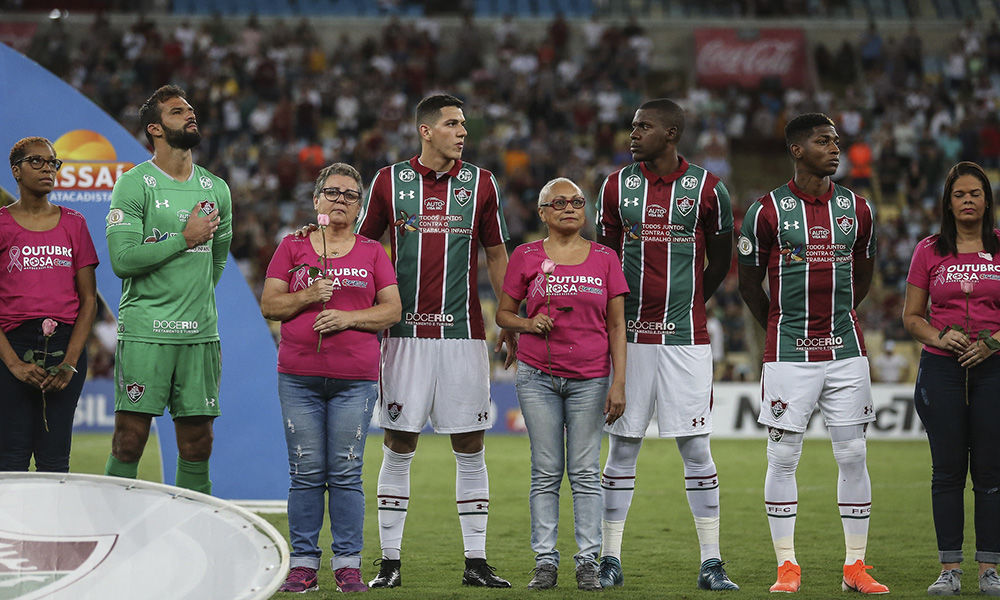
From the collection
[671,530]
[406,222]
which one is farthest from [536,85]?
[406,222]

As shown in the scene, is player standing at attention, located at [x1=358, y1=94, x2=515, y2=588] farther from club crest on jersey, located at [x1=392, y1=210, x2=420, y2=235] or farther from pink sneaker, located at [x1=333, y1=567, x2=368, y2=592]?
pink sneaker, located at [x1=333, y1=567, x2=368, y2=592]

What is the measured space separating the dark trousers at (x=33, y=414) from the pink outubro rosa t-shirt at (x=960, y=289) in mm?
4616

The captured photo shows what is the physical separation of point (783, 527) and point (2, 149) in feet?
→ 19.9

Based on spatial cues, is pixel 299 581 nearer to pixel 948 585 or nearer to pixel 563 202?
pixel 563 202

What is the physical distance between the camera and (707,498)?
6422 mm

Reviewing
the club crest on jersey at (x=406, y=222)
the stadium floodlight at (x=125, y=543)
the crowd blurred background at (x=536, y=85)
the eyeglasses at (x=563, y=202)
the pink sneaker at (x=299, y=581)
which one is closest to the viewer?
the stadium floodlight at (x=125, y=543)

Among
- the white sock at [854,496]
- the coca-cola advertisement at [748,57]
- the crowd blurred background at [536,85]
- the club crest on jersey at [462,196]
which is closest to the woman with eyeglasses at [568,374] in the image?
the club crest on jersey at [462,196]

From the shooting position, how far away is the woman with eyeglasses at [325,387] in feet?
19.3

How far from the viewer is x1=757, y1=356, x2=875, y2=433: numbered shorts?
6355 mm

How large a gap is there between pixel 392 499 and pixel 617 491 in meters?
1.23

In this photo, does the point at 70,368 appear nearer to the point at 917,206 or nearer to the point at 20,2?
the point at 917,206

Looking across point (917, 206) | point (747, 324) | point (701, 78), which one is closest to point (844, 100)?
point (701, 78)

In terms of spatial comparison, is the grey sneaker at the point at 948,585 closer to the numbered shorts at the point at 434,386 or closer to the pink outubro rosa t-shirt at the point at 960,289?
the pink outubro rosa t-shirt at the point at 960,289

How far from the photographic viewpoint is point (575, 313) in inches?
244
